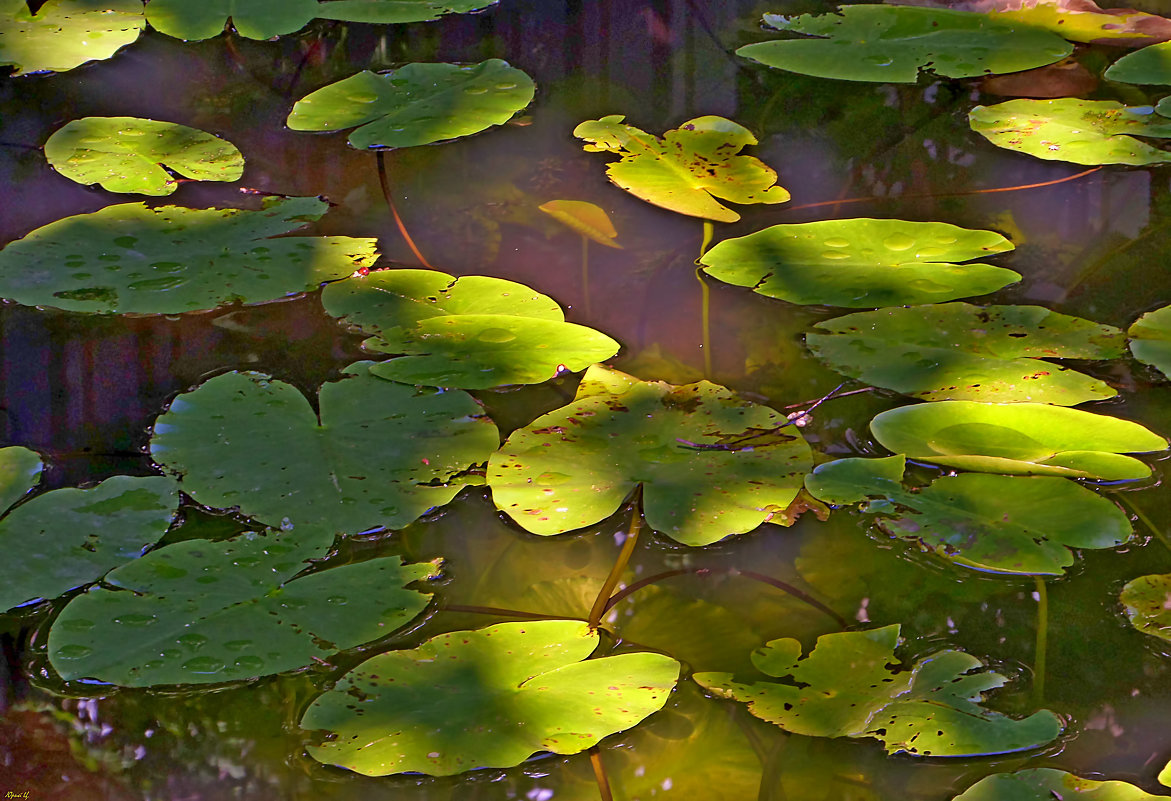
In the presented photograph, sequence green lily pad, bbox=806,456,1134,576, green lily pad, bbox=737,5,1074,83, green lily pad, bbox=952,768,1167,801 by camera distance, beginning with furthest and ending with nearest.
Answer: green lily pad, bbox=737,5,1074,83 < green lily pad, bbox=806,456,1134,576 < green lily pad, bbox=952,768,1167,801

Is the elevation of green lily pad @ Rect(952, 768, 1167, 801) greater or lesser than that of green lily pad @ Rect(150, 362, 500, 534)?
lesser

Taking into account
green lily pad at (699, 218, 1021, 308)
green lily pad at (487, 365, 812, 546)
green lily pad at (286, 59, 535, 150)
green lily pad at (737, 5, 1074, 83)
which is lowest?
green lily pad at (487, 365, 812, 546)

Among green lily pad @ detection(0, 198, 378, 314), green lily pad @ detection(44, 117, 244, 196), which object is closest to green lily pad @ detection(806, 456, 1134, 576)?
green lily pad @ detection(0, 198, 378, 314)

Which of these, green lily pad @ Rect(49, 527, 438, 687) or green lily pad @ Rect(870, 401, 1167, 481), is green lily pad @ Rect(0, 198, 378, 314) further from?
green lily pad @ Rect(870, 401, 1167, 481)

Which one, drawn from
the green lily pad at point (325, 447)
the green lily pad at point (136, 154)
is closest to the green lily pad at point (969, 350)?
the green lily pad at point (325, 447)

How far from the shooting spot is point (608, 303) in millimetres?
1518

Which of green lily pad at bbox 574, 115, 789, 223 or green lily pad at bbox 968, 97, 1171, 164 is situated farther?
green lily pad at bbox 968, 97, 1171, 164

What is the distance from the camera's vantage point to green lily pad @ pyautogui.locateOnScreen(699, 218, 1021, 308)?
1.49 m

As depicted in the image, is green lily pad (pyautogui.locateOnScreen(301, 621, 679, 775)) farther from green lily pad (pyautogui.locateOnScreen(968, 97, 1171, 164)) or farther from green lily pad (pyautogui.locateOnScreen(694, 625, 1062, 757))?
green lily pad (pyautogui.locateOnScreen(968, 97, 1171, 164))

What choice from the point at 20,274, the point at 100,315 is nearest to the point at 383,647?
the point at 100,315

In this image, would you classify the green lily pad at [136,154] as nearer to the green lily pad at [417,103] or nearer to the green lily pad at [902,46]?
the green lily pad at [417,103]

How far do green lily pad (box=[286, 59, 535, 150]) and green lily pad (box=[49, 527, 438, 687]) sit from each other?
103 cm

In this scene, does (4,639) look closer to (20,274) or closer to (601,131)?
(20,274)

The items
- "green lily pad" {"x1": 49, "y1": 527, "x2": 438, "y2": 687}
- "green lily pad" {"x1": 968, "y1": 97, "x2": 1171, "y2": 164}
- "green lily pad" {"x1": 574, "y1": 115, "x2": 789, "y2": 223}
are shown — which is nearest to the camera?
"green lily pad" {"x1": 49, "y1": 527, "x2": 438, "y2": 687}
